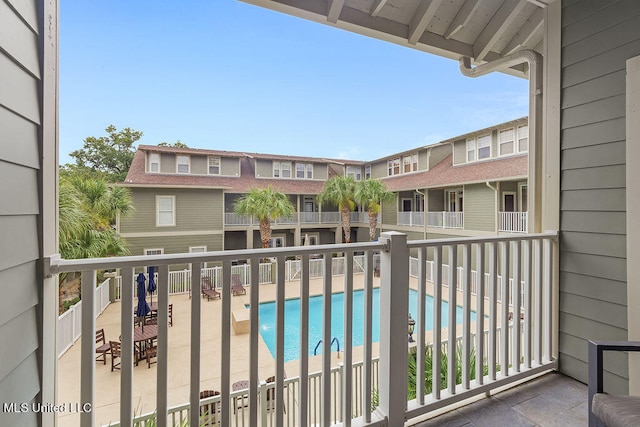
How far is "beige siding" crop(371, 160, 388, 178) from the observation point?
49.8 ft

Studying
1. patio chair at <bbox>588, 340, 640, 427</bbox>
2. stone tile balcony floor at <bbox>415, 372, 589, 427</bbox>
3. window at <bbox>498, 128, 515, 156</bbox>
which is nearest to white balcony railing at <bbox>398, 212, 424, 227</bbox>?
window at <bbox>498, 128, 515, 156</bbox>

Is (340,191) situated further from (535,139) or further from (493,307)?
(493,307)

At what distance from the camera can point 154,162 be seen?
11523mm

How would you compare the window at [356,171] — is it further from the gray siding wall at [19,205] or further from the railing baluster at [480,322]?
the gray siding wall at [19,205]

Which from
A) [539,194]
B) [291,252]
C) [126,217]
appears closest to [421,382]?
[291,252]

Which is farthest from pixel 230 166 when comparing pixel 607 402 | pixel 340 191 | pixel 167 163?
pixel 607 402

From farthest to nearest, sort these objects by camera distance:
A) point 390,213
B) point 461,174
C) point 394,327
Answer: point 390,213 < point 461,174 < point 394,327

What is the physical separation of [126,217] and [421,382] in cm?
1105

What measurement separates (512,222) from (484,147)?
119 inches

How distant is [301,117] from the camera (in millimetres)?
26984

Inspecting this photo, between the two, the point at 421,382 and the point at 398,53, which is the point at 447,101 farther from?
the point at 421,382

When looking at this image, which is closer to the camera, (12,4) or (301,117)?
(12,4)

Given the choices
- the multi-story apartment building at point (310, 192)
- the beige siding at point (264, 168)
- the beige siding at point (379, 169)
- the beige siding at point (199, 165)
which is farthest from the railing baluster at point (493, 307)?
the beige siding at point (379, 169)

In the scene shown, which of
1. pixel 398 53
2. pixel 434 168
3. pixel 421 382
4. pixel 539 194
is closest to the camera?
pixel 421 382
